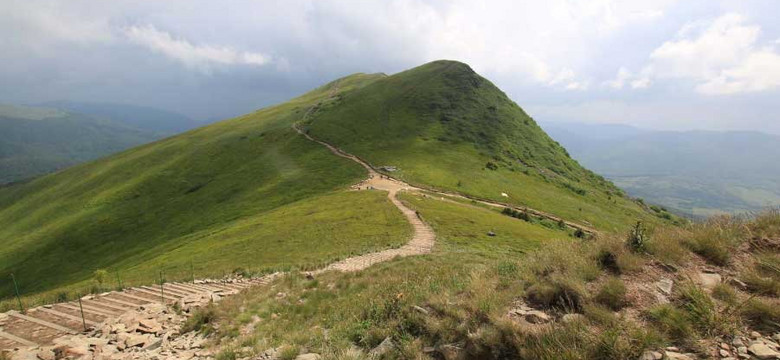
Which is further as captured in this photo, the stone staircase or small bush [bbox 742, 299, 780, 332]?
the stone staircase

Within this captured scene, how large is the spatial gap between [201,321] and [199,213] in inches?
2167

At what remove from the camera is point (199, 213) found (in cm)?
6191

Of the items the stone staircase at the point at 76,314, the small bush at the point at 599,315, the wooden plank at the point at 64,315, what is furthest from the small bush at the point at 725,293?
the wooden plank at the point at 64,315

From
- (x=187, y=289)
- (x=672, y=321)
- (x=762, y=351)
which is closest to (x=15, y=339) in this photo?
(x=187, y=289)

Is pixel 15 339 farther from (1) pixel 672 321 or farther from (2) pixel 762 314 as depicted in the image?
(2) pixel 762 314

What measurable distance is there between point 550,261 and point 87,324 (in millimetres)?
15851

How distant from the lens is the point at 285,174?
223 feet

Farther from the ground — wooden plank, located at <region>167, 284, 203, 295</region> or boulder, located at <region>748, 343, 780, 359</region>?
boulder, located at <region>748, 343, 780, 359</region>

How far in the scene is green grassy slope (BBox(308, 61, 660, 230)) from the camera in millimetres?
59312

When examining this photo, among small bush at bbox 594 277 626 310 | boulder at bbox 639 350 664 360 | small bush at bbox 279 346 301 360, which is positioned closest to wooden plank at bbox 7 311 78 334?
small bush at bbox 279 346 301 360

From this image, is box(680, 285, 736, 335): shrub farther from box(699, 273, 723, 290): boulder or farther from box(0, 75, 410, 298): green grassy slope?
box(0, 75, 410, 298): green grassy slope

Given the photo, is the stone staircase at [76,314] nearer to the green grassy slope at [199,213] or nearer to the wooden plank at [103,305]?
the wooden plank at [103,305]

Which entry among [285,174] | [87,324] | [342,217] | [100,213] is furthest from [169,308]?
[100,213]

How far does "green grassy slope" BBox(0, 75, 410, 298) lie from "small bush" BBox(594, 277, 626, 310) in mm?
20156
